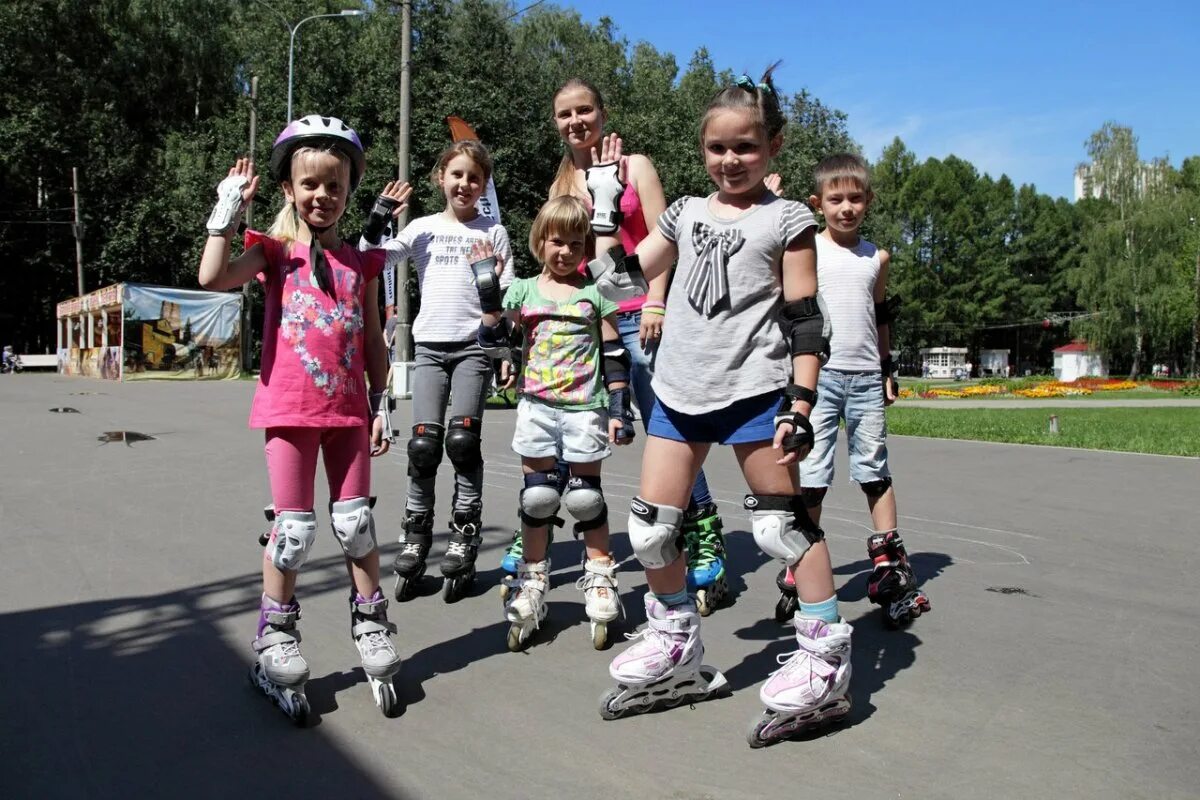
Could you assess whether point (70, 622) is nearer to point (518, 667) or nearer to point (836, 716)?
point (518, 667)

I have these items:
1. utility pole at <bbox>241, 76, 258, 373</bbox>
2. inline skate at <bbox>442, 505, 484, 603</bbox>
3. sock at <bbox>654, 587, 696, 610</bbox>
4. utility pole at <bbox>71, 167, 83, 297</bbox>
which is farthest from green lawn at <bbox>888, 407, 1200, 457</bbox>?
utility pole at <bbox>71, 167, 83, 297</bbox>

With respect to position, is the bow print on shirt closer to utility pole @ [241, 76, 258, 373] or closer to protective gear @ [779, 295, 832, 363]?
protective gear @ [779, 295, 832, 363]

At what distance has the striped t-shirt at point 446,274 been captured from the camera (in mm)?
4395

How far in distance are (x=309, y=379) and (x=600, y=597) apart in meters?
1.30

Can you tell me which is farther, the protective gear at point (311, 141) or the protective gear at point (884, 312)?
the protective gear at point (884, 312)

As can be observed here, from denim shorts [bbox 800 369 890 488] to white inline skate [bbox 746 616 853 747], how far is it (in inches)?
54.2

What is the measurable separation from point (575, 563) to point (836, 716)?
90.2 inches

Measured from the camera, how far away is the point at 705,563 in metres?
4.09

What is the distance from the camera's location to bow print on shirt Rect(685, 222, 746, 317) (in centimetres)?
285

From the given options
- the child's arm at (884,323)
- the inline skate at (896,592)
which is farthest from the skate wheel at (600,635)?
the child's arm at (884,323)

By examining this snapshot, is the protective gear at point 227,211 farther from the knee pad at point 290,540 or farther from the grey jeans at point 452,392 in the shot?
the grey jeans at point 452,392

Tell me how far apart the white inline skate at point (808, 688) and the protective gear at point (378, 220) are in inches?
76.7

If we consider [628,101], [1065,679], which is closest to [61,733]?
[1065,679]

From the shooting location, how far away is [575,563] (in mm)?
4898
